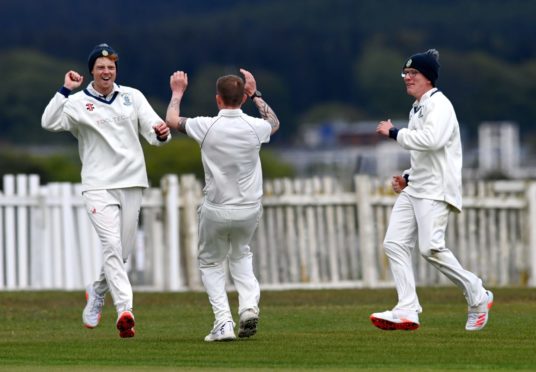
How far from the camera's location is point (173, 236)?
2219 centimetres

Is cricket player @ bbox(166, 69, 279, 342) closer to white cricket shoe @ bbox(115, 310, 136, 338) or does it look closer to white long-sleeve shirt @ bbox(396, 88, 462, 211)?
white cricket shoe @ bbox(115, 310, 136, 338)

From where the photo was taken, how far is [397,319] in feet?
45.5

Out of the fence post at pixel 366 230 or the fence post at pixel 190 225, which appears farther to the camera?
the fence post at pixel 366 230

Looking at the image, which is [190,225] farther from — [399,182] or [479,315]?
[479,315]

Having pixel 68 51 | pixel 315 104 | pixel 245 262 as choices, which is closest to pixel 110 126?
pixel 245 262

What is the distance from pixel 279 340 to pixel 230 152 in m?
1.47

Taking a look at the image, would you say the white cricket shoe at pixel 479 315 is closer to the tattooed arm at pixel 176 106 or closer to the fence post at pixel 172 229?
the tattooed arm at pixel 176 106

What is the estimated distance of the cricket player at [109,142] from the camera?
13.7m

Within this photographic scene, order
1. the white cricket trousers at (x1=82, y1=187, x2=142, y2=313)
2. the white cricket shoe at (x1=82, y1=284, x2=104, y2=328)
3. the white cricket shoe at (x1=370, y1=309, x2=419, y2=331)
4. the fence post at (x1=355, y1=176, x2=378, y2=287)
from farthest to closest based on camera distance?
the fence post at (x1=355, y1=176, x2=378, y2=287), the white cricket shoe at (x1=82, y1=284, x2=104, y2=328), the white cricket shoe at (x1=370, y1=309, x2=419, y2=331), the white cricket trousers at (x1=82, y1=187, x2=142, y2=313)

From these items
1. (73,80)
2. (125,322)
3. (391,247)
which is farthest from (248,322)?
(73,80)

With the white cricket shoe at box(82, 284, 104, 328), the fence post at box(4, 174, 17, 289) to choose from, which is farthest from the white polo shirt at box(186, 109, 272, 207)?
the fence post at box(4, 174, 17, 289)

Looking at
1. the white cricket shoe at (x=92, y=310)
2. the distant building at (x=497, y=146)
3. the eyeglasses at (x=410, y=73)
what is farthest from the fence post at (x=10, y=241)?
the distant building at (x=497, y=146)

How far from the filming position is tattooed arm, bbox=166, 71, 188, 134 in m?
13.3

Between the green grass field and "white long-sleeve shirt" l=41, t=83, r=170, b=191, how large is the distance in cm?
126
